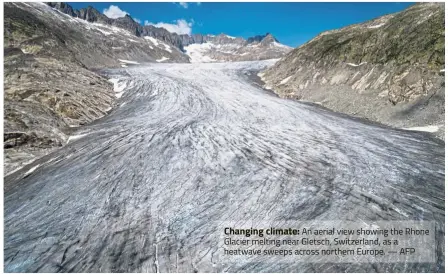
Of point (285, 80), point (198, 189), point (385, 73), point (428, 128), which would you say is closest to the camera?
point (198, 189)

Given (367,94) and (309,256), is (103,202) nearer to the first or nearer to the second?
(309,256)

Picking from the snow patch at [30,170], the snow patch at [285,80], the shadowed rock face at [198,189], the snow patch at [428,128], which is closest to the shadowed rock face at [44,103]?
the snow patch at [30,170]

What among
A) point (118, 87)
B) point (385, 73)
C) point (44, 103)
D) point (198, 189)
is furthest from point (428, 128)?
point (118, 87)

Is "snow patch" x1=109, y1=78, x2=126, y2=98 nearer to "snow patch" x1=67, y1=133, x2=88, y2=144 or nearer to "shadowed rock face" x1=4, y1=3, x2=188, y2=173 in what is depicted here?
"shadowed rock face" x1=4, y1=3, x2=188, y2=173

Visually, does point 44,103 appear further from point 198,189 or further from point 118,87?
point 198,189

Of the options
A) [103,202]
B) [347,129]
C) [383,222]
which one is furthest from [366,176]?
[103,202]

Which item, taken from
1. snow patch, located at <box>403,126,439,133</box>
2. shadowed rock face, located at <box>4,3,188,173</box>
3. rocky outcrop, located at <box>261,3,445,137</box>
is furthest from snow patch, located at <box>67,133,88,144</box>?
snow patch, located at <box>403,126,439,133</box>
